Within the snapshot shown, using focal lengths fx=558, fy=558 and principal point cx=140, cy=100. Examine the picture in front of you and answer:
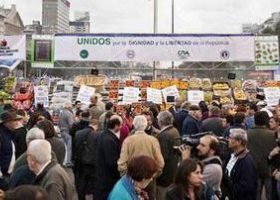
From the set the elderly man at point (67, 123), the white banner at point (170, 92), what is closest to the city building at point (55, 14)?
the white banner at point (170, 92)

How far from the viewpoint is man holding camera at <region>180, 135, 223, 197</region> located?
5574 mm

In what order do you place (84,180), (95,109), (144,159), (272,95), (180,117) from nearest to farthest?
1. (144,159)
2. (84,180)
3. (95,109)
4. (180,117)
5. (272,95)

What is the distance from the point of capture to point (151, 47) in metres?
21.0

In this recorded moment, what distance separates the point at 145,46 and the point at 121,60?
3.45 ft

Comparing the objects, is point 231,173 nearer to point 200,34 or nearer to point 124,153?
point 124,153

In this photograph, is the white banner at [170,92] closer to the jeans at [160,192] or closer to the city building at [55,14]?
the jeans at [160,192]

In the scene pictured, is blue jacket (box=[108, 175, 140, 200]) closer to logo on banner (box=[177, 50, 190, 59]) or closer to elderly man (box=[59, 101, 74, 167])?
elderly man (box=[59, 101, 74, 167])

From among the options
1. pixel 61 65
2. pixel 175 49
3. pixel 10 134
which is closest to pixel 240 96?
pixel 175 49

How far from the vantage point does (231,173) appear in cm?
684

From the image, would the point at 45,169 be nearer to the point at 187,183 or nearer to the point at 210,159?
the point at 187,183

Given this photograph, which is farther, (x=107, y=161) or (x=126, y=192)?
(x=107, y=161)

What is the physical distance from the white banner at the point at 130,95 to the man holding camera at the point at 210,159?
1311 centimetres

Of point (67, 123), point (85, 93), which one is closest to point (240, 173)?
point (67, 123)

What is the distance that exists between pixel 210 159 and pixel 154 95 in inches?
538
